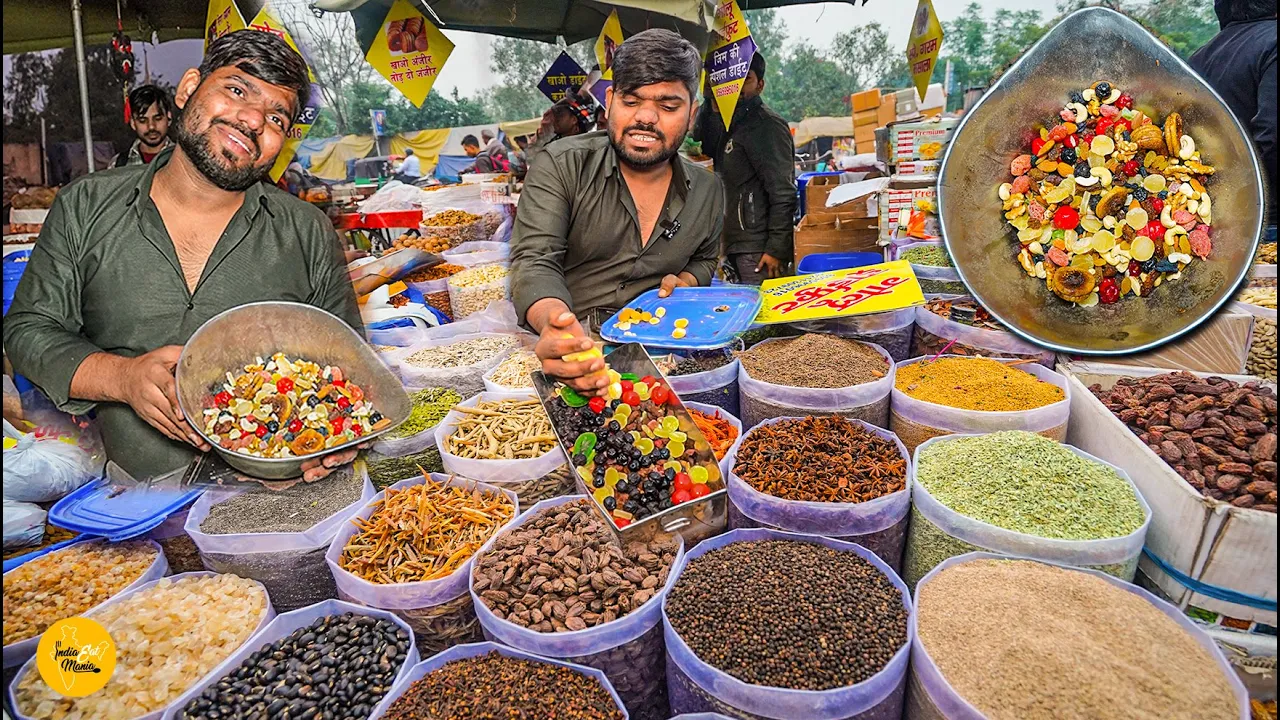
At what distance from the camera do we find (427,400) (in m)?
1.83

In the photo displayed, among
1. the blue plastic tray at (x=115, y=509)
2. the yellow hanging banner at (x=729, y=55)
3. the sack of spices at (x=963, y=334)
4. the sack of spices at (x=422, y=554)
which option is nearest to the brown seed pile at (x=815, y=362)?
the sack of spices at (x=963, y=334)

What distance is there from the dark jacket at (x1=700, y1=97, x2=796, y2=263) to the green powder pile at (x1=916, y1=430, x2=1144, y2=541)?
2.11m

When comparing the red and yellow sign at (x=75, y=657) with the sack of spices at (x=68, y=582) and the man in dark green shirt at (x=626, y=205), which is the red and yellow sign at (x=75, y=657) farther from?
the man in dark green shirt at (x=626, y=205)

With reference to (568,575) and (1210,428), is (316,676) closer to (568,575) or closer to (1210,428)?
(568,575)

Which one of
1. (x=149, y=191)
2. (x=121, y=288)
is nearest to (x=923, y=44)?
(x=149, y=191)

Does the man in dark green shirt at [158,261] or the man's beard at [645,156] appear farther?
the man's beard at [645,156]

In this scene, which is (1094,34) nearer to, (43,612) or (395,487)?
(395,487)

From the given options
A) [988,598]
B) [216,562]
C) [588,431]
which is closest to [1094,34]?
[988,598]

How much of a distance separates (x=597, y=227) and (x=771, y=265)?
1518mm

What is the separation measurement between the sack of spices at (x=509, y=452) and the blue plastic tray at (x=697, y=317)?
0.33 metres

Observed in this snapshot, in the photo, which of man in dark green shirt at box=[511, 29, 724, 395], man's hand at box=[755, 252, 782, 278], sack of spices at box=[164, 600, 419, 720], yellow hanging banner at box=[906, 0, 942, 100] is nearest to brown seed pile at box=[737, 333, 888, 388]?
man in dark green shirt at box=[511, 29, 724, 395]

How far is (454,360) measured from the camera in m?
2.08

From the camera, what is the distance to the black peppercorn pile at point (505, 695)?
1.07 m

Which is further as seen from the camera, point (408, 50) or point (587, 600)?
point (408, 50)
